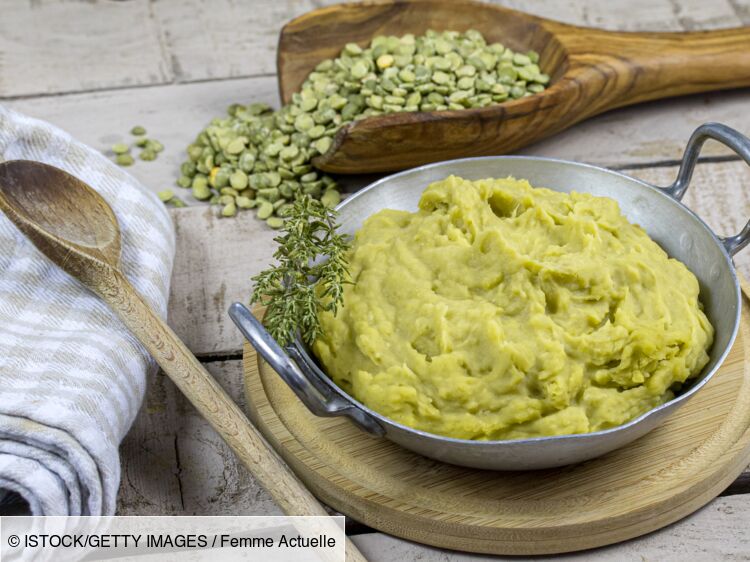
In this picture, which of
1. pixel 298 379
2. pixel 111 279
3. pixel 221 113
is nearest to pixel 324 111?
pixel 221 113

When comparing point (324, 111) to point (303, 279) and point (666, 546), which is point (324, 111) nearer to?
point (303, 279)

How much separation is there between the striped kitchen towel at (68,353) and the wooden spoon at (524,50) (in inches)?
22.3

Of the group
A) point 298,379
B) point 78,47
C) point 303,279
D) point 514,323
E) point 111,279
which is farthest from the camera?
point 78,47

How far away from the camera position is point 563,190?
215 centimetres

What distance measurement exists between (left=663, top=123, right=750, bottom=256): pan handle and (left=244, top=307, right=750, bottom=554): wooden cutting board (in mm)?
312

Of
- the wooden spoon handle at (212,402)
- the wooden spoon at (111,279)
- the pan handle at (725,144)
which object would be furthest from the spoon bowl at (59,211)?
the pan handle at (725,144)

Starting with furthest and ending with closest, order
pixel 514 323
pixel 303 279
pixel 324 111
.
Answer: pixel 324 111
pixel 303 279
pixel 514 323

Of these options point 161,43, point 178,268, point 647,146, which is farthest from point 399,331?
point 161,43

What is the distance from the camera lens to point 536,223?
1.86m

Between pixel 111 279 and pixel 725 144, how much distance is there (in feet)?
4.31

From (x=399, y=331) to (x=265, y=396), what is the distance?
1.18 ft

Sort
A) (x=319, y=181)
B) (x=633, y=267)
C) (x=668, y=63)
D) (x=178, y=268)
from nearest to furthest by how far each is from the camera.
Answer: (x=633, y=267) < (x=178, y=268) < (x=319, y=181) < (x=668, y=63)

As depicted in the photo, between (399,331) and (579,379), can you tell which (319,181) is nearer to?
(399,331)

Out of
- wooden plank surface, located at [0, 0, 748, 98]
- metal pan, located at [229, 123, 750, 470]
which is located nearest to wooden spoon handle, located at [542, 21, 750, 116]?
wooden plank surface, located at [0, 0, 748, 98]
